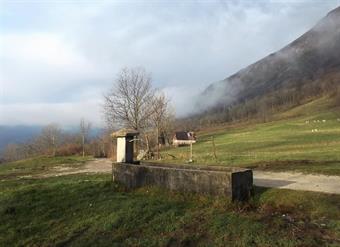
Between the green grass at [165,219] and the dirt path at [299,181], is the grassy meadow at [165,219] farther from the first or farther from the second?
the dirt path at [299,181]

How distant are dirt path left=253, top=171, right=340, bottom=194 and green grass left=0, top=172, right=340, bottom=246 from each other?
3.24 ft

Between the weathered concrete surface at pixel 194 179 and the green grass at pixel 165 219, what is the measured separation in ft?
0.87

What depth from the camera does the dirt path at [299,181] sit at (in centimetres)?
1195

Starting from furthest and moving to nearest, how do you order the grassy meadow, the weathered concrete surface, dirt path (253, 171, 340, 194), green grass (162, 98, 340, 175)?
green grass (162, 98, 340, 175)
dirt path (253, 171, 340, 194)
the weathered concrete surface
the grassy meadow

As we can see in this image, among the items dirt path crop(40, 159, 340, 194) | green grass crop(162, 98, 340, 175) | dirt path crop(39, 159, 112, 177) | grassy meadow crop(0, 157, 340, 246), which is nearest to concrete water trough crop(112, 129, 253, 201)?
grassy meadow crop(0, 157, 340, 246)

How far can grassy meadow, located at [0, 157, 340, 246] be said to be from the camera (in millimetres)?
8445

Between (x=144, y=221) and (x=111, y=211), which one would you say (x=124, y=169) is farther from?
(x=144, y=221)

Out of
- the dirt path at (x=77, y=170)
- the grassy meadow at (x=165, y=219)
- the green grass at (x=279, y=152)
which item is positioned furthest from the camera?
the dirt path at (x=77, y=170)

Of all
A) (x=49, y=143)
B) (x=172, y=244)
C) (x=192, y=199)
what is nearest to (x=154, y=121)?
(x=192, y=199)

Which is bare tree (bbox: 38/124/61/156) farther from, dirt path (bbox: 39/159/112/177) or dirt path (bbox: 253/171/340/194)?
dirt path (bbox: 253/171/340/194)

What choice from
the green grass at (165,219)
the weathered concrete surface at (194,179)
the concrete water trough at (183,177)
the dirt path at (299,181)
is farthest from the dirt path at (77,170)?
the green grass at (165,219)

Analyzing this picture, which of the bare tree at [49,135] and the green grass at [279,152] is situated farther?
the bare tree at [49,135]

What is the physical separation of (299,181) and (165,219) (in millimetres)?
5576

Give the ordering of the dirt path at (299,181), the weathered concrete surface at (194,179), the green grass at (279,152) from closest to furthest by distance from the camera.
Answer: the weathered concrete surface at (194,179) < the dirt path at (299,181) < the green grass at (279,152)
